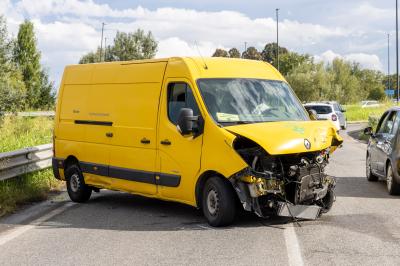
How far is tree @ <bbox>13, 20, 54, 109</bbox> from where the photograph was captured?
5034 cm

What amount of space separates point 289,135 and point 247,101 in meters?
1.03

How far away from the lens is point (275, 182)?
7984 millimetres

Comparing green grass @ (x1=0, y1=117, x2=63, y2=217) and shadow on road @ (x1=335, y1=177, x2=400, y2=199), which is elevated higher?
Answer: green grass @ (x1=0, y1=117, x2=63, y2=217)

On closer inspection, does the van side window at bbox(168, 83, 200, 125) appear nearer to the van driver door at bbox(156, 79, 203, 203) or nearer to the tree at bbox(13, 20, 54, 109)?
the van driver door at bbox(156, 79, 203, 203)

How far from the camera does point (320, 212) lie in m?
8.38

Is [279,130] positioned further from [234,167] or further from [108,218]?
[108,218]

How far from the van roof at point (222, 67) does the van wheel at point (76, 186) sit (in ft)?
7.81

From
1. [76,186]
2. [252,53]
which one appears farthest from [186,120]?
[252,53]

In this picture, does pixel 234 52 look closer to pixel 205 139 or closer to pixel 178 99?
pixel 178 99

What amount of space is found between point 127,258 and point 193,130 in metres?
2.36

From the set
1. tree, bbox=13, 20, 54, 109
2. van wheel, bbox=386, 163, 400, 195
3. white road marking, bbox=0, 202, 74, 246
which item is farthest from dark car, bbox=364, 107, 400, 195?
tree, bbox=13, 20, 54, 109

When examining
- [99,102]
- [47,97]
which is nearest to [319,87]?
[47,97]

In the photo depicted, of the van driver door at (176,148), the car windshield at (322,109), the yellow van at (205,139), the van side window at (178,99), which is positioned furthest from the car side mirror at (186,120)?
the car windshield at (322,109)

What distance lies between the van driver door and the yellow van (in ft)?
0.05
